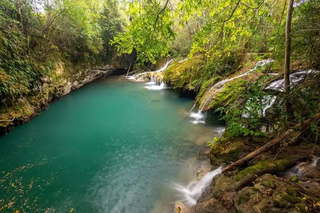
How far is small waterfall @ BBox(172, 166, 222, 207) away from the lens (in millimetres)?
3823

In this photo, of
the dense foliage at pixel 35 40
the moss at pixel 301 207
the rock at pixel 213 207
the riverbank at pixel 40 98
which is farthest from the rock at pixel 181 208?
the dense foliage at pixel 35 40

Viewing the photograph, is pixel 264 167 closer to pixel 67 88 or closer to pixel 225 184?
pixel 225 184

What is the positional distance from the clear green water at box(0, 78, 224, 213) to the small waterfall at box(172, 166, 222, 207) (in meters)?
0.23

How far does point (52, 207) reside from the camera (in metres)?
3.78

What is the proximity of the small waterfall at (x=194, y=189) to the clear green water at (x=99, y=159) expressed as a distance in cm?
23

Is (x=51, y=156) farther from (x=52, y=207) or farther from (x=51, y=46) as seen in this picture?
(x=51, y=46)

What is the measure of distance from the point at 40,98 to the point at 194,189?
9.81 m

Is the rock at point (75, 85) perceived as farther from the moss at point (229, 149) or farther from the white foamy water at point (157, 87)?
→ the moss at point (229, 149)

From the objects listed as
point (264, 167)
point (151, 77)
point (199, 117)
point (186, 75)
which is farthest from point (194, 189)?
point (151, 77)

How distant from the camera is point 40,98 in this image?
915cm

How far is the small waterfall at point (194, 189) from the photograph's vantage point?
3.82 metres

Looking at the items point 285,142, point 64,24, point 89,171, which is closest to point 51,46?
point 64,24

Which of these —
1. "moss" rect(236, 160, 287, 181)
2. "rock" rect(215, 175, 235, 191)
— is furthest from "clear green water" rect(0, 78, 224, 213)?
"moss" rect(236, 160, 287, 181)

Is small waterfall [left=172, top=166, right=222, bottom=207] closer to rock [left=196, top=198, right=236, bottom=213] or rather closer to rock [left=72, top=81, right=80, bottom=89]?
rock [left=196, top=198, right=236, bottom=213]
